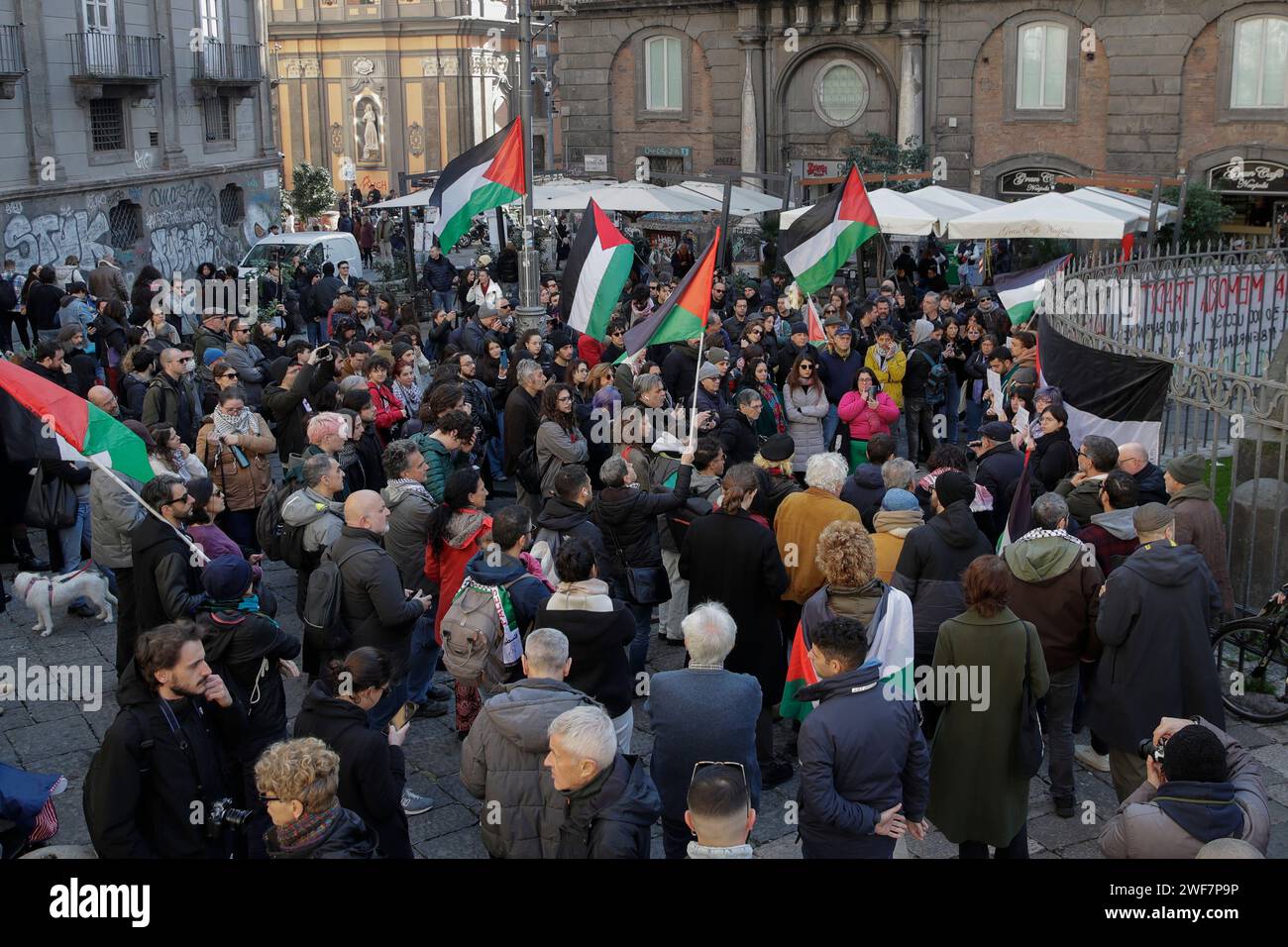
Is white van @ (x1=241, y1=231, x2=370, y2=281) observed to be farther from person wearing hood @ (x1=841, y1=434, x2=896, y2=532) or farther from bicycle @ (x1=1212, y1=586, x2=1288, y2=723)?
bicycle @ (x1=1212, y1=586, x2=1288, y2=723)

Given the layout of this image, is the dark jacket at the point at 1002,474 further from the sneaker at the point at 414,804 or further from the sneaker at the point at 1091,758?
the sneaker at the point at 414,804

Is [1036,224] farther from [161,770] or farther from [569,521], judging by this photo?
[161,770]

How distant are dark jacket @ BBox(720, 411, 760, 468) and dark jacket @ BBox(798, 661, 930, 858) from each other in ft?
15.5

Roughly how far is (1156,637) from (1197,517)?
1359 millimetres

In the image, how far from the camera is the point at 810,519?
23.7 feet

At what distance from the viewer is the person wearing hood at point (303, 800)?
4.46 metres

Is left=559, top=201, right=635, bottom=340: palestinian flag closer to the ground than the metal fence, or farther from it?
farther from it

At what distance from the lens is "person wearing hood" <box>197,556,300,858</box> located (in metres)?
5.92

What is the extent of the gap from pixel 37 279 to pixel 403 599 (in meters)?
12.5

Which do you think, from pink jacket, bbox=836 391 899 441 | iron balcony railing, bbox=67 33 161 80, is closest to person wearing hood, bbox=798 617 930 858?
pink jacket, bbox=836 391 899 441

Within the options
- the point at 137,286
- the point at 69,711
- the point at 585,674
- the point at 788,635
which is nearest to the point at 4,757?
the point at 69,711

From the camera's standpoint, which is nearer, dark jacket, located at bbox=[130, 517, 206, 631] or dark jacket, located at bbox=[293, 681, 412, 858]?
dark jacket, located at bbox=[293, 681, 412, 858]

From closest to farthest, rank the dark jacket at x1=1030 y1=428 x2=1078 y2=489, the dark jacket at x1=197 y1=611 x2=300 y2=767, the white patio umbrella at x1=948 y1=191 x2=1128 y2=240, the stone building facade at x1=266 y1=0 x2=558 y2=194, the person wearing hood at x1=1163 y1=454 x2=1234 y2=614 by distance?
the dark jacket at x1=197 y1=611 x2=300 y2=767
the person wearing hood at x1=1163 y1=454 x2=1234 y2=614
the dark jacket at x1=1030 y1=428 x2=1078 y2=489
the white patio umbrella at x1=948 y1=191 x2=1128 y2=240
the stone building facade at x1=266 y1=0 x2=558 y2=194

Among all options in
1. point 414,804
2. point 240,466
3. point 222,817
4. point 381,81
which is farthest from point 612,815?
point 381,81
